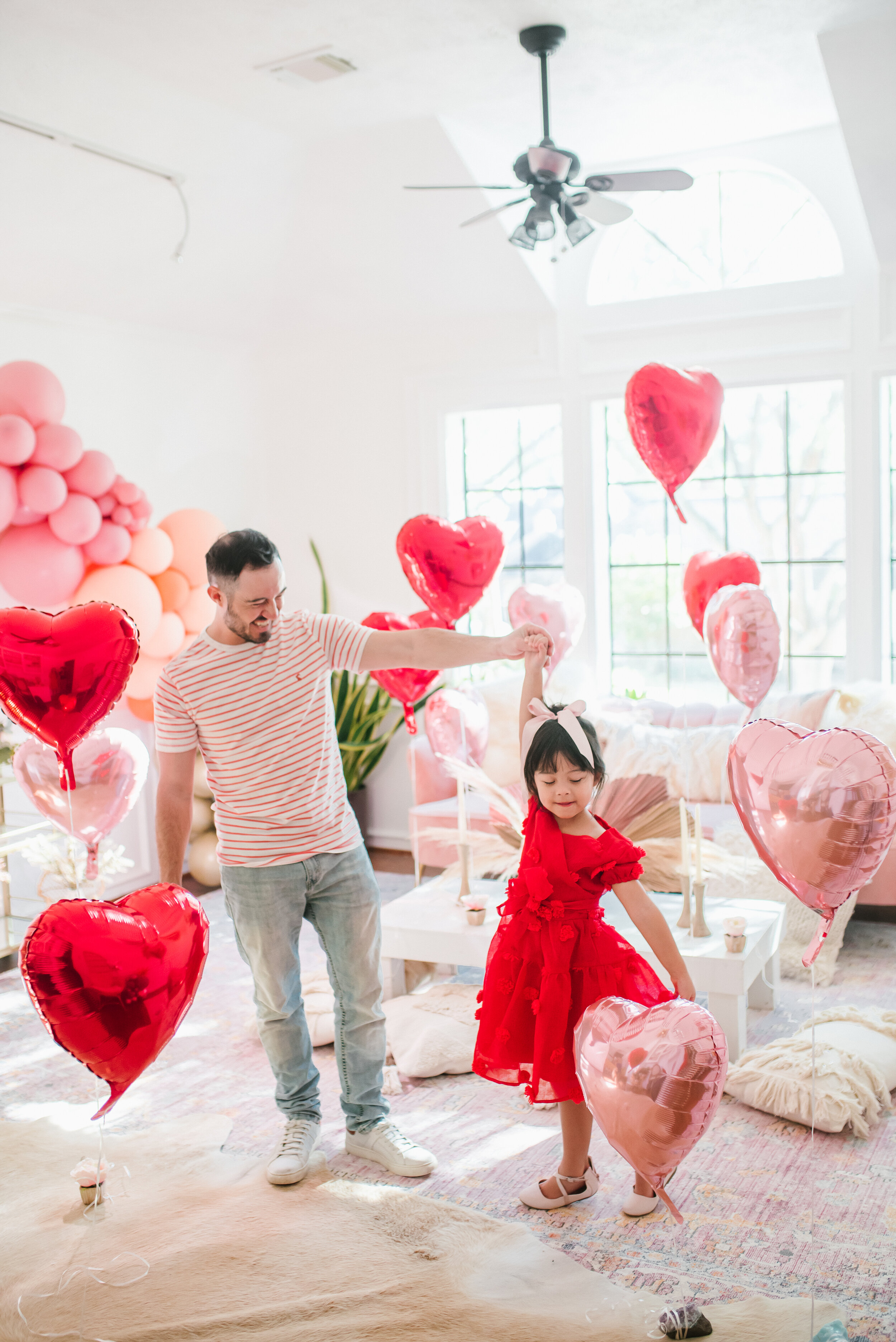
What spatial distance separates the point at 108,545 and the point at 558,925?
232cm

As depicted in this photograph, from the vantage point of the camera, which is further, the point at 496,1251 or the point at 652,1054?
the point at 496,1251

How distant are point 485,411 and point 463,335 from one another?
0.37 meters

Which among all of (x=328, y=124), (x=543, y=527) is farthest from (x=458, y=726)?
(x=328, y=124)

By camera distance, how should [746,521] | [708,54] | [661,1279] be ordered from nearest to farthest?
[661,1279] < [708,54] < [746,521]

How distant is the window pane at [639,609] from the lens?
17.4ft

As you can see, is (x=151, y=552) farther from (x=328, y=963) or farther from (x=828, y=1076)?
(x=828, y=1076)

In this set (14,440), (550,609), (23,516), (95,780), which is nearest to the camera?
(95,780)

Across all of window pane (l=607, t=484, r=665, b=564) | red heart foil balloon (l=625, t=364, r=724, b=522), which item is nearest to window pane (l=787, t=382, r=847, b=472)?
window pane (l=607, t=484, r=665, b=564)

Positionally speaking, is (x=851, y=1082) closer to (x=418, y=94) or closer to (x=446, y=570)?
(x=446, y=570)

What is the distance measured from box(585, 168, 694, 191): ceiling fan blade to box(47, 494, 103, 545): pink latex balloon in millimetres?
1884

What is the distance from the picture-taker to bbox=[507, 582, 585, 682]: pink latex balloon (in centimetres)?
320

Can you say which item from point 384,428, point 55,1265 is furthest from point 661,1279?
point 384,428

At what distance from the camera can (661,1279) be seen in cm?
205

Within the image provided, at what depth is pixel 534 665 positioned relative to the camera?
2205 millimetres
